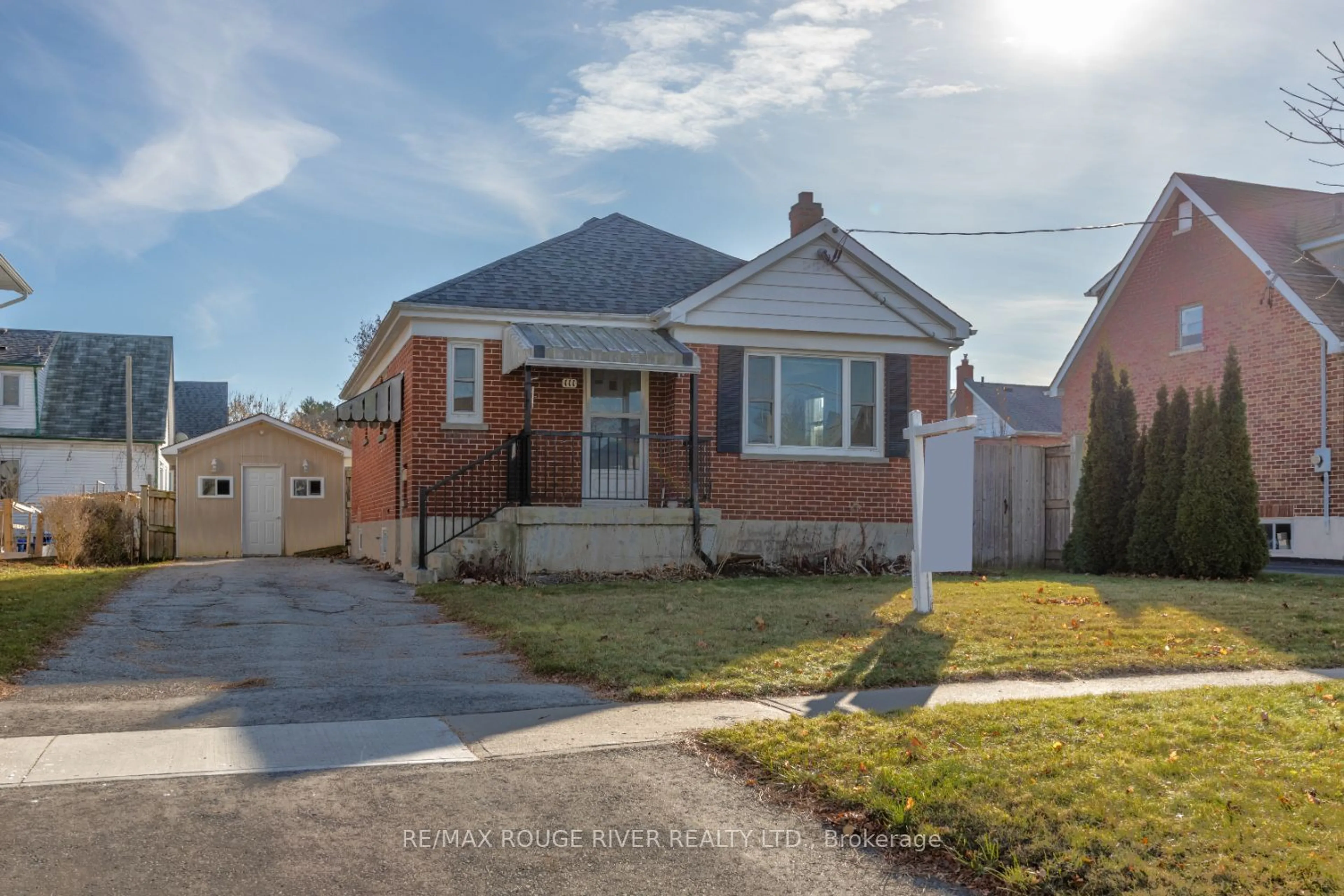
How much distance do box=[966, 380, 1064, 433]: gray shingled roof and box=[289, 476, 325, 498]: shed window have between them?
26.0m

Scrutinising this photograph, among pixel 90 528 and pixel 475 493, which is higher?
pixel 475 493

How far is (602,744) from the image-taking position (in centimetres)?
588

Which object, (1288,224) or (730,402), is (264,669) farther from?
(1288,224)

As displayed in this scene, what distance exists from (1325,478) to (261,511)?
2164cm

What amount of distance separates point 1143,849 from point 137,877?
3.43 meters

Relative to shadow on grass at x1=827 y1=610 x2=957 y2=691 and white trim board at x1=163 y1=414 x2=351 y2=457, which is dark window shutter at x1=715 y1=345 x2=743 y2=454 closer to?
shadow on grass at x1=827 y1=610 x2=957 y2=691

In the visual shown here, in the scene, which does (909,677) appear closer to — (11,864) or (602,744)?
(602,744)

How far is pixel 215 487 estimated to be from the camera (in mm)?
26406

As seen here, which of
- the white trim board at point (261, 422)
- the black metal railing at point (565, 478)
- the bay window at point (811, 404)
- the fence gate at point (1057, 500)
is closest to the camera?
the black metal railing at point (565, 478)

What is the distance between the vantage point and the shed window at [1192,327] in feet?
75.4

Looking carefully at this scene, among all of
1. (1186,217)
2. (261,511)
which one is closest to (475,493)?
(261,511)

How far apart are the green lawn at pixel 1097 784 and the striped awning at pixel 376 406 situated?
1190 cm

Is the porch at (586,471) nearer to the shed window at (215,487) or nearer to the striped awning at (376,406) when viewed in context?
the striped awning at (376,406)

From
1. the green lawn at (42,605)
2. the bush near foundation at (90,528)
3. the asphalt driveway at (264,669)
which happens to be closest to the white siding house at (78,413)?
the bush near foundation at (90,528)
